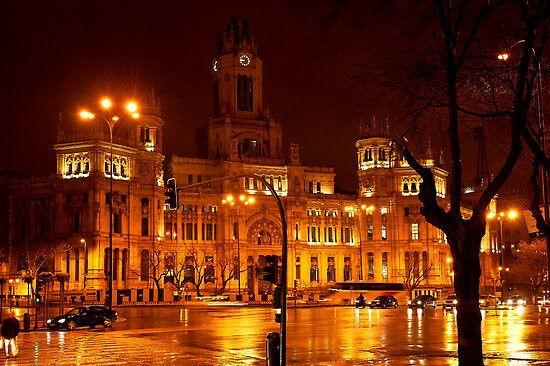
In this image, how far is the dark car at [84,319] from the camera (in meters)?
40.5

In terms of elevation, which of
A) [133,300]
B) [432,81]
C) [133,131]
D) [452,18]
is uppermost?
[133,131]

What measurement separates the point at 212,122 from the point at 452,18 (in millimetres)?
102177

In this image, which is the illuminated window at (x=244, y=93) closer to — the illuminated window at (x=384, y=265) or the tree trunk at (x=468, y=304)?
the illuminated window at (x=384, y=265)

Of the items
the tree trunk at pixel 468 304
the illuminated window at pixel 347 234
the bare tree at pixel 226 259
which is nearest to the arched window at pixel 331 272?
the illuminated window at pixel 347 234

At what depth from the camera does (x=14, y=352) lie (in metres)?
25.6

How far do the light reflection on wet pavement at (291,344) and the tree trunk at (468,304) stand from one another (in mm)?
7631

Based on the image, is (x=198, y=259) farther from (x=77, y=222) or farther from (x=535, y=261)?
(x=535, y=261)

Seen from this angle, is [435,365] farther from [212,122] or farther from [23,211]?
[212,122]

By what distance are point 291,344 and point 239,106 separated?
93515 mm

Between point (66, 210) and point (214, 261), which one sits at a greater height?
point (66, 210)

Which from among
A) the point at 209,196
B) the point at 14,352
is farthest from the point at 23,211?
the point at 14,352

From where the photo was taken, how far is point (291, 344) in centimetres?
2961

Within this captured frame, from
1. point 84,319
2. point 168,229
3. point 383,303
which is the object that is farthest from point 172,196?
point 168,229

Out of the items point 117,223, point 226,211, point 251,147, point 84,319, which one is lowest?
point 84,319
